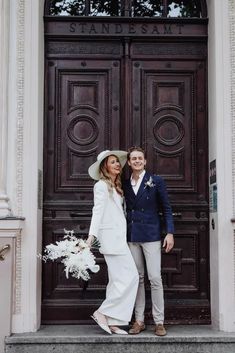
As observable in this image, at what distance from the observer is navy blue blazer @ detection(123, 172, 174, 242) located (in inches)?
259

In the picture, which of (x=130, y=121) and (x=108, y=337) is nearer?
(x=108, y=337)

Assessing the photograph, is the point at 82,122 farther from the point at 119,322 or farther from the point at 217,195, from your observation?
the point at 119,322

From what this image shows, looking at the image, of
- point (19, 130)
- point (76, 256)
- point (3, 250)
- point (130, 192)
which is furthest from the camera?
point (19, 130)

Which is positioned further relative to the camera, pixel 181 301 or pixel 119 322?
pixel 181 301

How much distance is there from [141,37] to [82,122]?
1.22 metres

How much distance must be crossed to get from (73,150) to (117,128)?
57cm

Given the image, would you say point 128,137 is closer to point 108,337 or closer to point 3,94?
point 3,94

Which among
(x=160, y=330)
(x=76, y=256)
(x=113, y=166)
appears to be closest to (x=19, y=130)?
(x=113, y=166)

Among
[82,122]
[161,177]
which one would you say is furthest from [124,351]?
[82,122]

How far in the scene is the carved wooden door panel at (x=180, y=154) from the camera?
7254 mm

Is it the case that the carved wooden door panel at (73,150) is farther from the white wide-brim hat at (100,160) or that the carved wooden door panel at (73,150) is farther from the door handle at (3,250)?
the door handle at (3,250)

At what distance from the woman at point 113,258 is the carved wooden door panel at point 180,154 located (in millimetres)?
754

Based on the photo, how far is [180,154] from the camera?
7.38 meters

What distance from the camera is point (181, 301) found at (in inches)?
285
